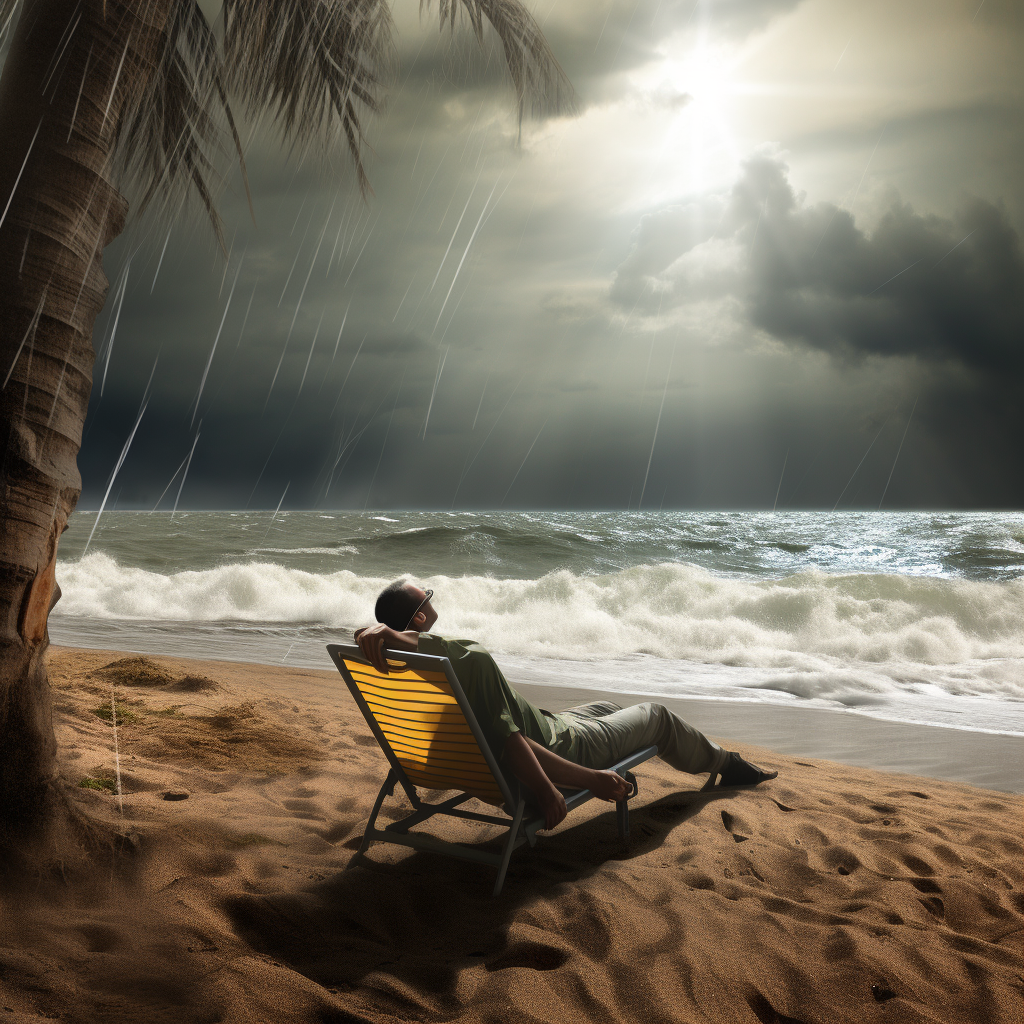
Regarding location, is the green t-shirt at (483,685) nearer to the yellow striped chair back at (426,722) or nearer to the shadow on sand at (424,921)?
the yellow striped chair back at (426,722)

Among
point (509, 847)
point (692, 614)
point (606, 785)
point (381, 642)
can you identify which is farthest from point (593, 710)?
point (692, 614)

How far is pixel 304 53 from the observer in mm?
3125

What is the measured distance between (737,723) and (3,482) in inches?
Answer: 247

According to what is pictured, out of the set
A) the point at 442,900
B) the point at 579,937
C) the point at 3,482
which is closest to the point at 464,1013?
the point at 579,937

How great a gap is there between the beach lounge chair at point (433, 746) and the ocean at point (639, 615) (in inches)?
206

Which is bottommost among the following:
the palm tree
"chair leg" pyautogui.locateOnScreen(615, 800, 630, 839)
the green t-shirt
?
"chair leg" pyautogui.locateOnScreen(615, 800, 630, 839)

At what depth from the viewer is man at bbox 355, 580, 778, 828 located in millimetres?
2631

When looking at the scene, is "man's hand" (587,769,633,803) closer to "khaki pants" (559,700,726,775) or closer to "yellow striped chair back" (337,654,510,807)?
"khaki pants" (559,700,726,775)

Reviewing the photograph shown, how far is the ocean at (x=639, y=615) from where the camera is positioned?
8602 millimetres

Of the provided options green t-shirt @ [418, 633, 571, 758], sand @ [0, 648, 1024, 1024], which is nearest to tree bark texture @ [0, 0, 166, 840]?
sand @ [0, 648, 1024, 1024]

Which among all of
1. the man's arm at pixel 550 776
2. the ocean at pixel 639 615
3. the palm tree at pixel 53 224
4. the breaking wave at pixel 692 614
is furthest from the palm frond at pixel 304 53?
the breaking wave at pixel 692 614

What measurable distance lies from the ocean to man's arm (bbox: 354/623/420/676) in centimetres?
581

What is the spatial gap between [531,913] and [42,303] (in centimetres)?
294

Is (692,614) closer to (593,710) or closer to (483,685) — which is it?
(593,710)
